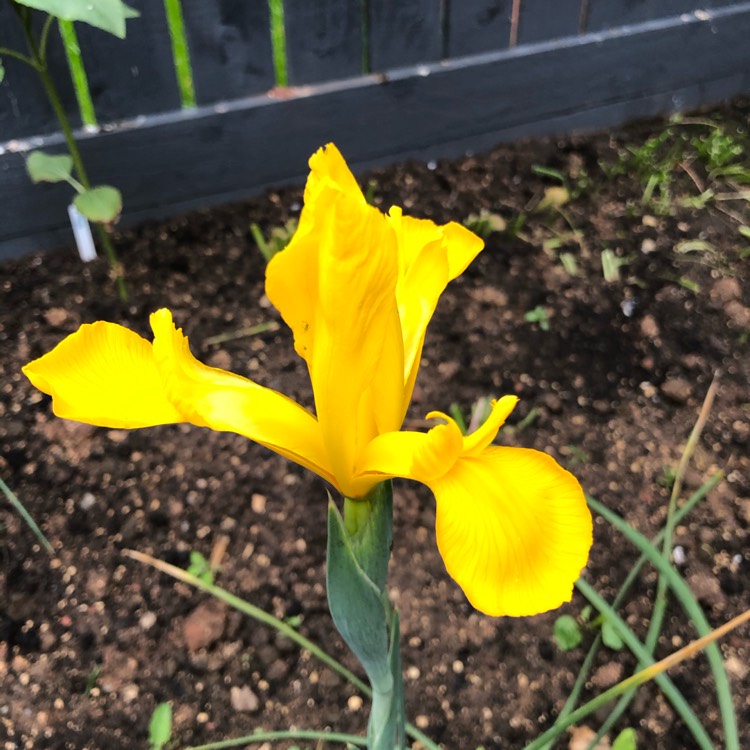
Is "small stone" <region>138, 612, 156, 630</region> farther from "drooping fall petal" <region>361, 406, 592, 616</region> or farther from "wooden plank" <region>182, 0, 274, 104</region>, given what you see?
"wooden plank" <region>182, 0, 274, 104</region>

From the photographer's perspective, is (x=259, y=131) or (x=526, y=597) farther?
(x=259, y=131)

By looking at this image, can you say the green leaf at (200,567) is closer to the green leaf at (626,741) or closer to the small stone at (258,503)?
the small stone at (258,503)

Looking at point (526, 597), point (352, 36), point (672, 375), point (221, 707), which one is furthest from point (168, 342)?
point (352, 36)

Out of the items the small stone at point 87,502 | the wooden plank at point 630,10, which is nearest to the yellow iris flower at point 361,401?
the small stone at point 87,502

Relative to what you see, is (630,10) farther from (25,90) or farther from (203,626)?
(203,626)

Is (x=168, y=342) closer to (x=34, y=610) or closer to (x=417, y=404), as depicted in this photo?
(x=34, y=610)

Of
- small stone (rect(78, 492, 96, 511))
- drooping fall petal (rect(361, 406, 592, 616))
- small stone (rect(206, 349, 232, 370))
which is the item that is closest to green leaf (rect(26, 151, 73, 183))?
small stone (rect(206, 349, 232, 370))
